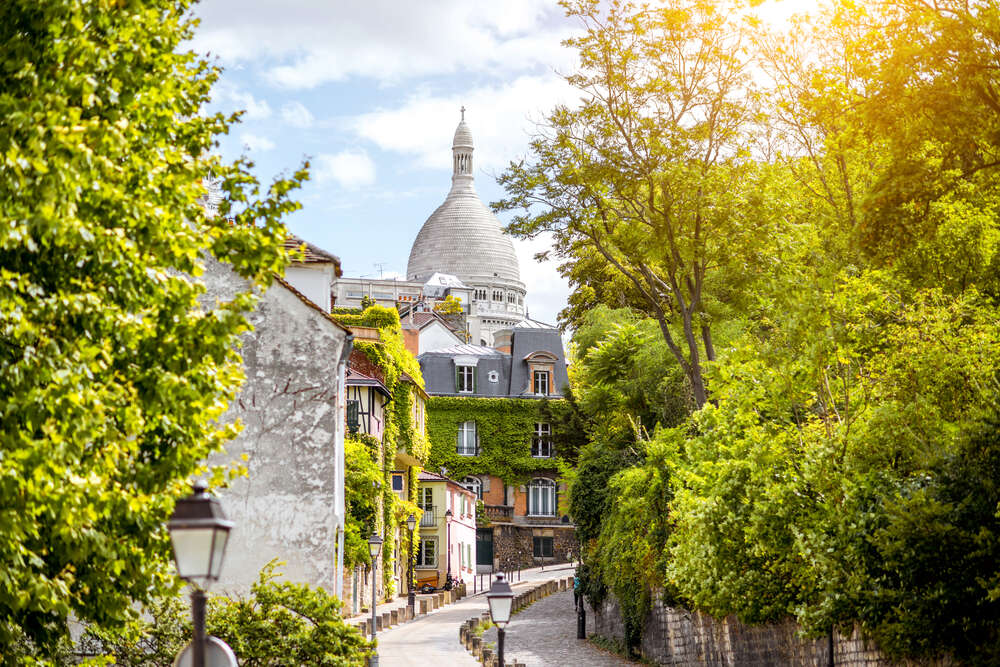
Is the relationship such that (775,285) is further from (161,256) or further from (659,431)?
(161,256)

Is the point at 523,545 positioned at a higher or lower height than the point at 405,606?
higher

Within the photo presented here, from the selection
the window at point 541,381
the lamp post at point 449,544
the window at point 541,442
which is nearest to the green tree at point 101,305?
the lamp post at point 449,544

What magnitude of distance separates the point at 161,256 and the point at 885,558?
10110 mm

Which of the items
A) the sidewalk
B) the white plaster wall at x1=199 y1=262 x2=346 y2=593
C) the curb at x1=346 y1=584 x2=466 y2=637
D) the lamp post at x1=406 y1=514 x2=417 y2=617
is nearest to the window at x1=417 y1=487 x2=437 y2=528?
the sidewalk

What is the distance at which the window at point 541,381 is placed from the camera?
8019 cm

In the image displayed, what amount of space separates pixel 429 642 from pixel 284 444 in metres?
13.5

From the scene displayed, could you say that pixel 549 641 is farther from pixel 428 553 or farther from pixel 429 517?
pixel 428 553

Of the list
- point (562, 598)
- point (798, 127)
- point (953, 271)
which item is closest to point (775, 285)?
point (953, 271)

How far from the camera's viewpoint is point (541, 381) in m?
80.4

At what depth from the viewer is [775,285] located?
2352 centimetres

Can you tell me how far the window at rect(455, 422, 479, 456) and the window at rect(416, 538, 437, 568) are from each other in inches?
742

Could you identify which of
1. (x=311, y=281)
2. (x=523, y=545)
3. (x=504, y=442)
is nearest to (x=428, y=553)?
(x=504, y=442)

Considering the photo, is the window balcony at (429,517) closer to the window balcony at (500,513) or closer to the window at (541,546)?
the window balcony at (500,513)

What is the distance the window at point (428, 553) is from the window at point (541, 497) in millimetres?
20520
